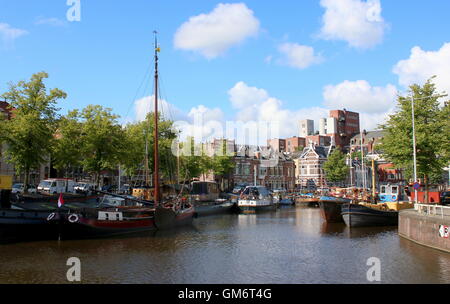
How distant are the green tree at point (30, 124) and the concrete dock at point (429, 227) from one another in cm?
3291

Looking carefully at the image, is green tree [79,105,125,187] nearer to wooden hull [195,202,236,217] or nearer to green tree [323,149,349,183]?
wooden hull [195,202,236,217]

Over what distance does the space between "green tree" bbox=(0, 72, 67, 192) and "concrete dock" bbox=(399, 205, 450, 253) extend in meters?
32.9

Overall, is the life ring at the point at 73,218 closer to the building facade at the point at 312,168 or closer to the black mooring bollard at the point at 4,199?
the black mooring bollard at the point at 4,199

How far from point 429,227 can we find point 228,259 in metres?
12.1

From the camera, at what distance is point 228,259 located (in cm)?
2109

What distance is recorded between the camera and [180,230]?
34594 millimetres

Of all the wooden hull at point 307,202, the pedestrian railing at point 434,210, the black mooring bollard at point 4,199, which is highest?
the black mooring bollard at point 4,199

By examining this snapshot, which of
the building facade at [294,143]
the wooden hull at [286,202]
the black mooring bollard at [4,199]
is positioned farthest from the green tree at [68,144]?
the building facade at [294,143]

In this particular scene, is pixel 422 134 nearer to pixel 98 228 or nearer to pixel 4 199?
pixel 98 228

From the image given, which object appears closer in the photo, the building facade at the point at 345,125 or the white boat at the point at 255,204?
the white boat at the point at 255,204

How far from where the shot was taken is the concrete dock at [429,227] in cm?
2119

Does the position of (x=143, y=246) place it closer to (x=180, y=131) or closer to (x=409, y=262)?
(x=409, y=262)

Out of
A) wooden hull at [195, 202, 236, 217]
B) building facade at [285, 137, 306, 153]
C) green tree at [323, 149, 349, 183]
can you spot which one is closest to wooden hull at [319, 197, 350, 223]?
wooden hull at [195, 202, 236, 217]

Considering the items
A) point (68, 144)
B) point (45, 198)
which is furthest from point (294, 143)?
point (45, 198)
